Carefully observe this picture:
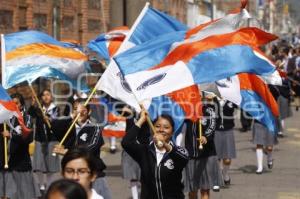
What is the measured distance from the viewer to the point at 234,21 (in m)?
9.16

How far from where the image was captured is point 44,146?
12.6 meters

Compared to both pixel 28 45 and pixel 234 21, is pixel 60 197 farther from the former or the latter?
pixel 28 45

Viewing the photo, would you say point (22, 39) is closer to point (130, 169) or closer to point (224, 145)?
point (130, 169)

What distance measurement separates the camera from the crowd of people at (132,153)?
18.5 feet

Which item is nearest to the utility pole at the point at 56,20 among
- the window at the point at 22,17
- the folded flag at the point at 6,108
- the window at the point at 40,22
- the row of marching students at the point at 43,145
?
the window at the point at 40,22

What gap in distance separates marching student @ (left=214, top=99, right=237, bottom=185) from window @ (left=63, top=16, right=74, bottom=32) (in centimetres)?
1612

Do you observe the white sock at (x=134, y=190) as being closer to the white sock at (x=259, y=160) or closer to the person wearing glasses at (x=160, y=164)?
the white sock at (x=259, y=160)

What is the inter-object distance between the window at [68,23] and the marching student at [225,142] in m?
16.1

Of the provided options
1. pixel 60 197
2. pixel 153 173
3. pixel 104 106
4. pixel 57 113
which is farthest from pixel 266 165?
pixel 60 197

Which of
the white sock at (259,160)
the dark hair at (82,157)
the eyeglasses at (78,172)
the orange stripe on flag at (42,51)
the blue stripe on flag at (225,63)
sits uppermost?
the orange stripe on flag at (42,51)

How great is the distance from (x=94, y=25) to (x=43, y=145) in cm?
2058

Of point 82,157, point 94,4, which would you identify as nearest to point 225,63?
point 82,157

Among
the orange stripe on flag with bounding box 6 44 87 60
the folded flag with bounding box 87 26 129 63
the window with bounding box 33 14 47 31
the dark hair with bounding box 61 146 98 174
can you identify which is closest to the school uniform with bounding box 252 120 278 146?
the folded flag with bounding box 87 26 129 63

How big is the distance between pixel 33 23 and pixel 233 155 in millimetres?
13770
